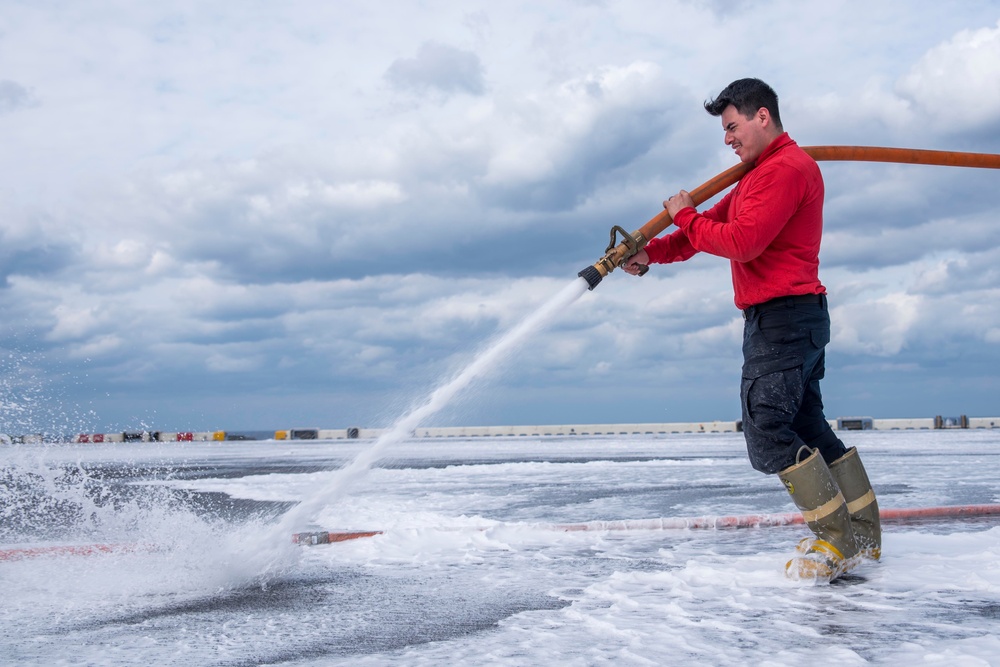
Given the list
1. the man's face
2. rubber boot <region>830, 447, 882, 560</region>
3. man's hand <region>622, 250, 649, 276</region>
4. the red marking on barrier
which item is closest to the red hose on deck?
the red marking on barrier

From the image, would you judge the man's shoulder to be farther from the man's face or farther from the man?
the man's face

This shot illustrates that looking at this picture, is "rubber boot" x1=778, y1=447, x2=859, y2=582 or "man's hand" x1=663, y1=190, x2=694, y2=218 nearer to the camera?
"rubber boot" x1=778, y1=447, x2=859, y2=582

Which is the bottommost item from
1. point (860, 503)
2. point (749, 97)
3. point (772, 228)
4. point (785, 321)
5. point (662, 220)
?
point (860, 503)

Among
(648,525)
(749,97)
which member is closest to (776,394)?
(749,97)

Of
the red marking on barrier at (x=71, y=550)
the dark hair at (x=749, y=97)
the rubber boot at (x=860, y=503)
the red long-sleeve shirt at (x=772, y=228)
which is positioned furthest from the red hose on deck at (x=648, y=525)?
the dark hair at (x=749, y=97)

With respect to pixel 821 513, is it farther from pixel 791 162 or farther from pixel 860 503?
pixel 791 162

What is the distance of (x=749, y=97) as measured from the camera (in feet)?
10.8

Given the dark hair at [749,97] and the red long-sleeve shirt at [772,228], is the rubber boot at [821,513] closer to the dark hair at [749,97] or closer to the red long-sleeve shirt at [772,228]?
the red long-sleeve shirt at [772,228]

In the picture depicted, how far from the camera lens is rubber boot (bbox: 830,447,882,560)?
131 inches

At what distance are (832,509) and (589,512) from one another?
279 cm

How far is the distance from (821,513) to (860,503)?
39cm

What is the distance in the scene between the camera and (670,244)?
3.76m

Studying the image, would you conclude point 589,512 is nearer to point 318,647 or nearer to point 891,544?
point 891,544

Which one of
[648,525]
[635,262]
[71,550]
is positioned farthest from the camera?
[648,525]
